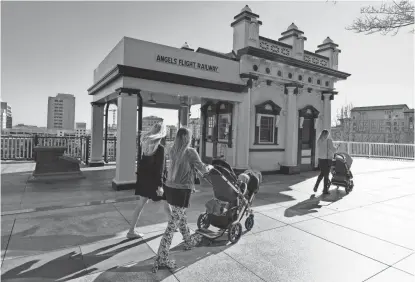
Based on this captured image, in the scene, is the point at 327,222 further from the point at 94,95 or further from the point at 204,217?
the point at 94,95

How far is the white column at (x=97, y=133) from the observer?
12.1 metres

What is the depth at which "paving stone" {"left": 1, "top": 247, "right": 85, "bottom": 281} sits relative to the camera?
308 centimetres

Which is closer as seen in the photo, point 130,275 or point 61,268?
point 130,275

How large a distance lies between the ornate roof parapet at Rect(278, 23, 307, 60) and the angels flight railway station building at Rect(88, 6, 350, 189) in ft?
0.14

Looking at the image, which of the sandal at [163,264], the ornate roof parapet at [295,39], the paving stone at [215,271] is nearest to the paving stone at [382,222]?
the paving stone at [215,271]

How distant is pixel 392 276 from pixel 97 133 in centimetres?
1191

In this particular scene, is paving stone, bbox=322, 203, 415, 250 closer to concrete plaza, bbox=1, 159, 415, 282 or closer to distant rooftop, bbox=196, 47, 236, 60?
concrete plaza, bbox=1, 159, 415, 282

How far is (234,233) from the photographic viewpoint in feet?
14.0

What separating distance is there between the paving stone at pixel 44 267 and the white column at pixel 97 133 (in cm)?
925

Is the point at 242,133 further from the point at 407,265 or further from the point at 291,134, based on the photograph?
the point at 407,265

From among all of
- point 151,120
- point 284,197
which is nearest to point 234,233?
point 284,197

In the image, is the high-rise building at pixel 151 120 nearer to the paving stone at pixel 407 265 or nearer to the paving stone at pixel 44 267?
the paving stone at pixel 44 267

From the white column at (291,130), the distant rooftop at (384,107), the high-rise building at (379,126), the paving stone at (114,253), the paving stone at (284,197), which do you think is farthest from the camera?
the distant rooftop at (384,107)

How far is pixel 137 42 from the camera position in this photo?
7844 millimetres
